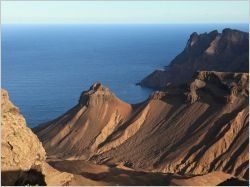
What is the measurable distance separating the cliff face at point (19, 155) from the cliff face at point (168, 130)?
40.1 meters

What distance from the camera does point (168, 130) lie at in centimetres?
8044

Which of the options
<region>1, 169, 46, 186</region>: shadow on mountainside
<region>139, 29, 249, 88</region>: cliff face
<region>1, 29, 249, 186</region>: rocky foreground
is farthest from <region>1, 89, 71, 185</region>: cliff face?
<region>139, 29, 249, 88</region>: cliff face

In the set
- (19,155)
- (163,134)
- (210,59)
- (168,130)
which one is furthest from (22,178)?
(210,59)

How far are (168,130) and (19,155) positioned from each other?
51.8 m

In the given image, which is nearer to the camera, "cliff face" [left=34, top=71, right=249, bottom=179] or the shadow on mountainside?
the shadow on mountainside

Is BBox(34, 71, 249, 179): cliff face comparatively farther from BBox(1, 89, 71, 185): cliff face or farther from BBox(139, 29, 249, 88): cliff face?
BBox(139, 29, 249, 88): cliff face

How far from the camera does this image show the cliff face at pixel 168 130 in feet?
237

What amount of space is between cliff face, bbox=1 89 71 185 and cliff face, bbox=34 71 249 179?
40.1 m

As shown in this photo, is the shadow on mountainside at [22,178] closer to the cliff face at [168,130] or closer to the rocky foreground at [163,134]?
the rocky foreground at [163,134]

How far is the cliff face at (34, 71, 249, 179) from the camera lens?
2844 inches

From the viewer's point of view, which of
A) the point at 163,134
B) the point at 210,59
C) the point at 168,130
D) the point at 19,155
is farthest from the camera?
the point at 210,59

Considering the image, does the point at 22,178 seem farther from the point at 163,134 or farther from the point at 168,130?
the point at 168,130

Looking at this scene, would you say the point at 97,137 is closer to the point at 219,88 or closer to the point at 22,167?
the point at 219,88

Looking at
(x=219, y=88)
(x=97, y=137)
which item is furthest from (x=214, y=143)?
(x=97, y=137)
